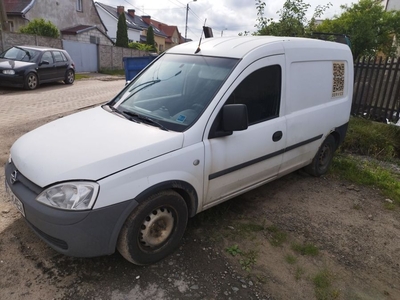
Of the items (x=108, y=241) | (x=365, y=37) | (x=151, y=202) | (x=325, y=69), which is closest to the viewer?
(x=108, y=241)

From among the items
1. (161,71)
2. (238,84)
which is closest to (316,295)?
(238,84)

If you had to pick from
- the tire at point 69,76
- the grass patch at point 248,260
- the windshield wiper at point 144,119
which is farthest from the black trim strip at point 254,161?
the tire at point 69,76

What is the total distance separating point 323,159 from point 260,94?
2032 millimetres

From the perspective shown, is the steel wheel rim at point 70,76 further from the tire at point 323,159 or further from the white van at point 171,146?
the tire at point 323,159

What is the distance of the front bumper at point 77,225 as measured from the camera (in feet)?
7.30

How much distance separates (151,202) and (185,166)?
0.42 metres

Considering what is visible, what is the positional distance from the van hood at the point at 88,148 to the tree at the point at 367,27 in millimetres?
16445

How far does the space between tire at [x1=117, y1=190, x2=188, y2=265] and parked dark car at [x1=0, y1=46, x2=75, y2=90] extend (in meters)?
10.7

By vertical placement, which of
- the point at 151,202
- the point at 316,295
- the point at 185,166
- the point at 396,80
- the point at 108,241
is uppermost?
the point at 396,80

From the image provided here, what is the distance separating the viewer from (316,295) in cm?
252

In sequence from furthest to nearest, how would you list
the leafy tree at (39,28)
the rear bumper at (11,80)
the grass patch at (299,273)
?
1. the leafy tree at (39,28)
2. the rear bumper at (11,80)
3. the grass patch at (299,273)

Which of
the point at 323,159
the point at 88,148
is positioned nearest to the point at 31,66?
the point at 88,148

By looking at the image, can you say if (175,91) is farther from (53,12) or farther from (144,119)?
(53,12)

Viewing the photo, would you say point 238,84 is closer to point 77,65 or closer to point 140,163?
point 140,163
